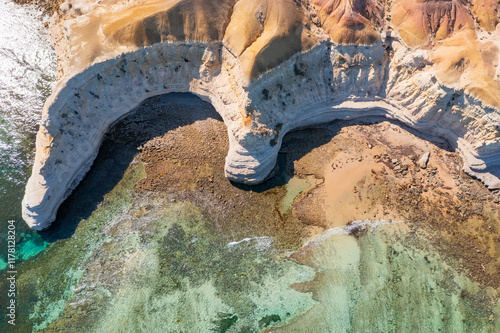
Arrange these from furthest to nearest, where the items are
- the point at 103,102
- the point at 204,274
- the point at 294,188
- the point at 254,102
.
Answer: the point at 294,188, the point at 103,102, the point at 254,102, the point at 204,274

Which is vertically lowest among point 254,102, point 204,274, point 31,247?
point 204,274

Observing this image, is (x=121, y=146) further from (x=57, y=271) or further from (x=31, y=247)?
(x=57, y=271)

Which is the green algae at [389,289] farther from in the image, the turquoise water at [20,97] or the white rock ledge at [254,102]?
the turquoise water at [20,97]

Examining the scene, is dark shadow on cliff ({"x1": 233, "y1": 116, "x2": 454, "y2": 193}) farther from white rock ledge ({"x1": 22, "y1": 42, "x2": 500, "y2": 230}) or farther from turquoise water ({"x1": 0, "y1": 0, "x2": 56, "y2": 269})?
turquoise water ({"x1": 0, "y1": 0, "x2": 56, "y2": 269})

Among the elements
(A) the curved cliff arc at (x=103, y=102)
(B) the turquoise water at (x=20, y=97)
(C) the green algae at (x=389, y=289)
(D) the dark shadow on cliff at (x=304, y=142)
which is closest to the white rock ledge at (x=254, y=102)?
(A) the curved cliff arc at (x=103, y=102)

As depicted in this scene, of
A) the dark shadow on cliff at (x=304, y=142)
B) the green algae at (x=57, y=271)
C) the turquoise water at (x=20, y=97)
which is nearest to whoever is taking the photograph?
the green algae at (x=57, y=271)

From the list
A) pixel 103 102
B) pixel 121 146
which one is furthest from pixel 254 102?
pixel 103 102
